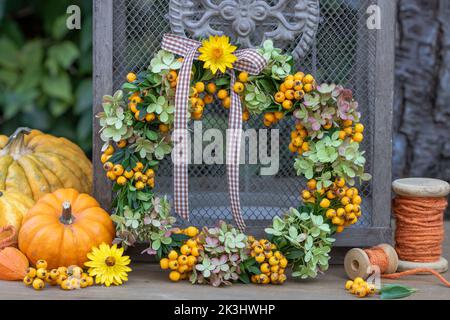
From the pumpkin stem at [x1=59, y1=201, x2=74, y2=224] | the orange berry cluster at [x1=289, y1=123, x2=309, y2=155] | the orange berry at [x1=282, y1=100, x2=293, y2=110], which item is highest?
the orange berry at [x1=282, y1=100, x2=293, y2=110]

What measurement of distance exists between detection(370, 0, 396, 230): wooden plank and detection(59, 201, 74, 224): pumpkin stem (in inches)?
35.3

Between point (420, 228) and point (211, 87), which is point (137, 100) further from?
point (420, 228)

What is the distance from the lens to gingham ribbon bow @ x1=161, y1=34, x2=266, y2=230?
2275mm

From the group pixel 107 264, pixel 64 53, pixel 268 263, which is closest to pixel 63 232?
pixel 107 264

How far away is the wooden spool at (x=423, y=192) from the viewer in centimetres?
239

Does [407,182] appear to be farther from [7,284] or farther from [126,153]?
[7,284]

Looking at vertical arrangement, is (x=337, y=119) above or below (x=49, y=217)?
above

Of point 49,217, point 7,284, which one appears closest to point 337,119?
point 49,217

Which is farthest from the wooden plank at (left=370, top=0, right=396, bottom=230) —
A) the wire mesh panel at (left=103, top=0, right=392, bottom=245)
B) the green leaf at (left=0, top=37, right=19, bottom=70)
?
the green leaf at (left=0, top=37, right=19, bottom=70)

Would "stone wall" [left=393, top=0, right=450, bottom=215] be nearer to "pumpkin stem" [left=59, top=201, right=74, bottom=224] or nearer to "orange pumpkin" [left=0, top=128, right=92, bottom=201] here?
"orange pumpkin" [left=0, top=128, right=92, bottom=201]

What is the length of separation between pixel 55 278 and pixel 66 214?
19cm

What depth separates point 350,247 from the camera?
2.52 meters

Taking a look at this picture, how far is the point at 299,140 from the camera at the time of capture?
7.65 ft

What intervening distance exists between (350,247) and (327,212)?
0.87ft
